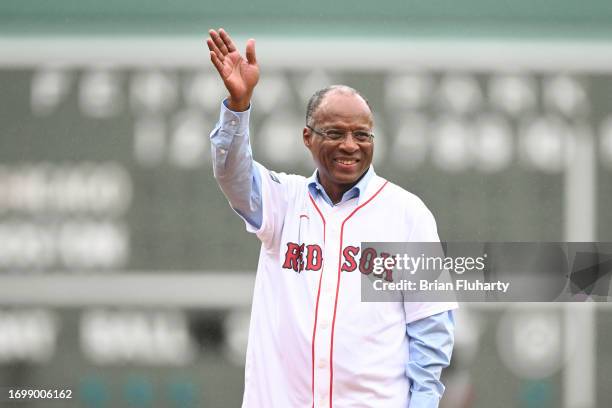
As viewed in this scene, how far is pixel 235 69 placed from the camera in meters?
1.74

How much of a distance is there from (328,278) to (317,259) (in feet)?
0.14

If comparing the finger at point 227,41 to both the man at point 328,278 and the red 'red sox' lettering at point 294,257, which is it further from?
the red 'red sox' lettering at point 294,257

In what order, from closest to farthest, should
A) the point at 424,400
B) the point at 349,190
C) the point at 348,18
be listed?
the point at 424,400, the point at 349,190, the point at 348,18

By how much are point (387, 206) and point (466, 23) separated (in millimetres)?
1117

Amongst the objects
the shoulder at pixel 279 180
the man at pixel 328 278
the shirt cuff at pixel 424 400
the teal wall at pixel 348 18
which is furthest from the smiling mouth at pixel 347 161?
the teal wall at pixel 348 18

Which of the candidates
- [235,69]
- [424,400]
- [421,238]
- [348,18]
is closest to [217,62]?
[235,69]

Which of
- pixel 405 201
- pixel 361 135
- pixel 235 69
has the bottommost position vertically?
pixel 405 201

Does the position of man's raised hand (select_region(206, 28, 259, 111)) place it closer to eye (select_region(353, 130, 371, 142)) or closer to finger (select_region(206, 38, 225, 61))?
finger (select_region(206, 38, 225, 61))

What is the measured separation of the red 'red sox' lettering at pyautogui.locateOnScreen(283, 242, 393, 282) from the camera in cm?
174

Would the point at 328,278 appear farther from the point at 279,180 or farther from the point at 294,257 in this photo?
the point at 279,180

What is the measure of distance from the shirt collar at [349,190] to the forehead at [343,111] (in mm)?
104

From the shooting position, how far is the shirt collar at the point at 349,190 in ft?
5.89

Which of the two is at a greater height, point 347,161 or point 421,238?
point 347,161

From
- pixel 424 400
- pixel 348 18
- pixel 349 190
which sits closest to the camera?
pixel 424 400
